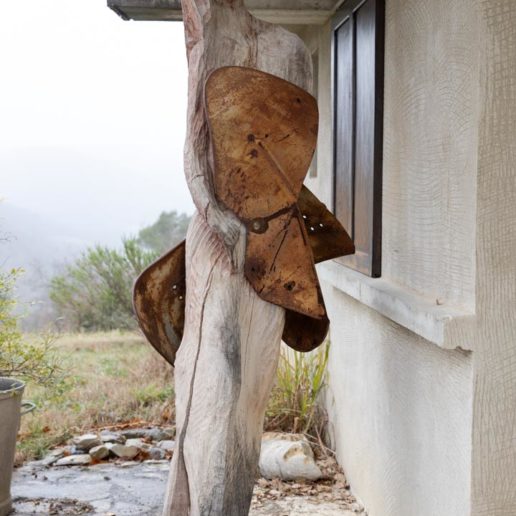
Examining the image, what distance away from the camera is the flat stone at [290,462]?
18.0ft

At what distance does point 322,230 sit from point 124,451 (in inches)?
126

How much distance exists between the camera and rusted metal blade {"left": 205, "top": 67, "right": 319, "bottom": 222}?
332cm

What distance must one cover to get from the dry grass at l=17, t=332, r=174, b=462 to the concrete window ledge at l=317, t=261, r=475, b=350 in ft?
7.66

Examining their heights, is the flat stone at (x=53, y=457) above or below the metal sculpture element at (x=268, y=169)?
below

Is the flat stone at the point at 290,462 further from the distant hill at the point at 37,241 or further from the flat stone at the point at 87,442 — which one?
the distant hill at the point at 37,241

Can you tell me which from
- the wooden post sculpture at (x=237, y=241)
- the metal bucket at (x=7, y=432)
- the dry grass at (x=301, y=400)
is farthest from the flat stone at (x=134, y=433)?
the wooden post sculpture at (x=237, y=241)

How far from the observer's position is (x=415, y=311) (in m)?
3.34

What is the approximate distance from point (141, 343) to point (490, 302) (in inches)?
362

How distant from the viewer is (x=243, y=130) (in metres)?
3.36

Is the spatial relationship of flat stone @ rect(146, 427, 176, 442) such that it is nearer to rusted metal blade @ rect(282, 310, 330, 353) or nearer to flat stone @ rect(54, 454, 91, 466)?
flat stone @ rect(54, 454, 91, 466)

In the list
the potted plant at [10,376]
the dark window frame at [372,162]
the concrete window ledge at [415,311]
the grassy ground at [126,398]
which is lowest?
the grassy ground at [126,398]

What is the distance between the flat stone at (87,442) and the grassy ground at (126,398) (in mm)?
235

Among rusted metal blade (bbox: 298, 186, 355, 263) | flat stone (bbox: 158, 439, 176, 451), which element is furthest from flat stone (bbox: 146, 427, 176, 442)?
rusted metal blade (bbox: 298, 186, 355, 263)

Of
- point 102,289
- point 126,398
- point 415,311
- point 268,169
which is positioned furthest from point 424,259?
point 102,289
